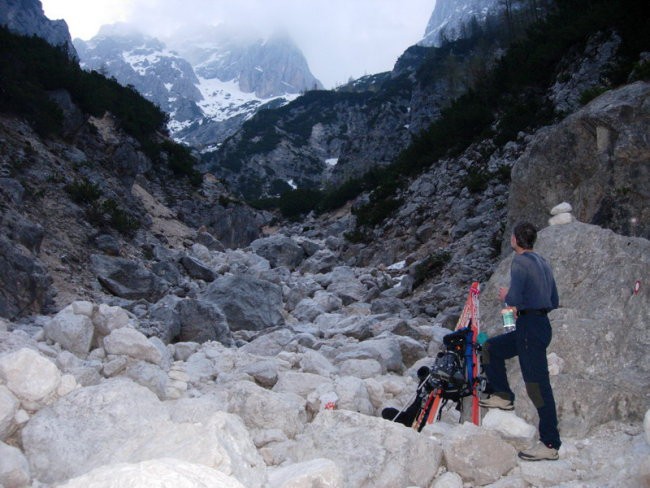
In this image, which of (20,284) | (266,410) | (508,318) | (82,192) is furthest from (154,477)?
(82,192)

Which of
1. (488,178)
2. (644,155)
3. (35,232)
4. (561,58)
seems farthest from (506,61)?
(35,232)

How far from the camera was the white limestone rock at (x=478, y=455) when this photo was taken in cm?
316

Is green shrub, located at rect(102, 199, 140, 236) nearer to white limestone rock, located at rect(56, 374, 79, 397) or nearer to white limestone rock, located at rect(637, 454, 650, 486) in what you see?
white limestone rock, located at rect(56, 374, 79, 397)

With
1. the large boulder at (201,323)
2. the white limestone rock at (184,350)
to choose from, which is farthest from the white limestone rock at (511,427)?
the large boulder at (201,323)

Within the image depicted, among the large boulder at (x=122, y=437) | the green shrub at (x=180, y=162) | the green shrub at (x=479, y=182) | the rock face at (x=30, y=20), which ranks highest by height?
the rock face at (x=30, y=20)

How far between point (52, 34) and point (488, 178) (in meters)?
81.3

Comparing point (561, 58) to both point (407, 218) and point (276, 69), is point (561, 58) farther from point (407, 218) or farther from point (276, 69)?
point (276, 69)

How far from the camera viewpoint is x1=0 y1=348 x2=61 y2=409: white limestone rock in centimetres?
335

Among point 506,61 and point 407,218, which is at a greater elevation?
point 506,61

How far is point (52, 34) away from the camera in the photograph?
7488 cm

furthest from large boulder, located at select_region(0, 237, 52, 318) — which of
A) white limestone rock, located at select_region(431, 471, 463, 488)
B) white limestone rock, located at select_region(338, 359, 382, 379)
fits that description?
white limestone rock, located at select_region(431, 471, 463, 488)

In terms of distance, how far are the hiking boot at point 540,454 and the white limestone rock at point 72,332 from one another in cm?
430

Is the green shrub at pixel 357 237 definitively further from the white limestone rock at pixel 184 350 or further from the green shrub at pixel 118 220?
the white limestone rock at pixel 184 350

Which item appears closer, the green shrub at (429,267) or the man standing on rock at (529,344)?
the man standing on rock at (529,344)
